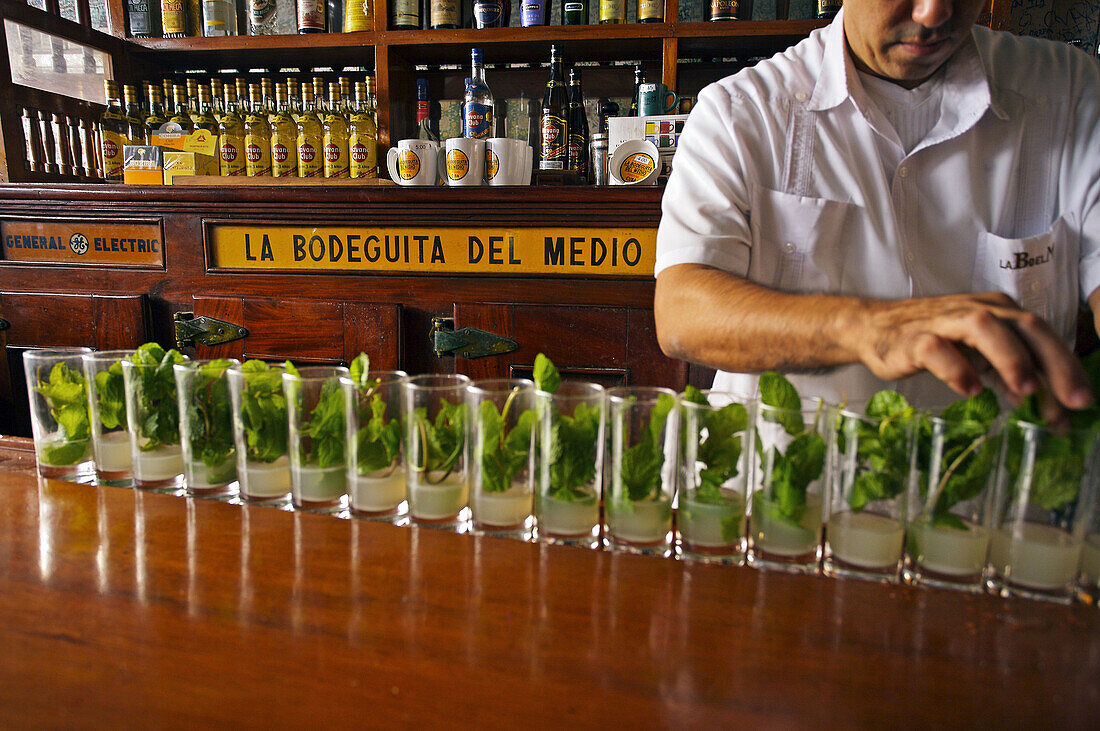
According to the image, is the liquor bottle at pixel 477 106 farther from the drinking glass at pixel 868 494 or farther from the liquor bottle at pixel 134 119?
the drinking glass at pixel 868 494

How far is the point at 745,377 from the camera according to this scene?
120 centimetres

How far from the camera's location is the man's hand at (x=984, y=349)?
0.57 meters

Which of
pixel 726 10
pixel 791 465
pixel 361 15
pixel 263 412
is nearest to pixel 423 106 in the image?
pixel 361 15

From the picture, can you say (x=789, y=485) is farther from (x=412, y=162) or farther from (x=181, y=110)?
(x=181, y=110)

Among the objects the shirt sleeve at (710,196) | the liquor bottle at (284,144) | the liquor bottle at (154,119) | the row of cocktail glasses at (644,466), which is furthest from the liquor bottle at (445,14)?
the row of cocktail glasses at (644,466)

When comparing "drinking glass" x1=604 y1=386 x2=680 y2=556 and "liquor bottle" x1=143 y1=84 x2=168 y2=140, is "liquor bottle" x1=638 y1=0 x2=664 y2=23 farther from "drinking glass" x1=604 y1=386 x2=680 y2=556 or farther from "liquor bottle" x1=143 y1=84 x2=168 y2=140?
"drinking glass" x1=604 y1=386 x2=680 y2=556

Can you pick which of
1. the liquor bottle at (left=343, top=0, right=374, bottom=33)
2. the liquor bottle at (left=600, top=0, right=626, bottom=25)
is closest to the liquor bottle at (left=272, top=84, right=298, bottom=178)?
the liquor bottle at (left=343, top=0, right=374, bottom=33)

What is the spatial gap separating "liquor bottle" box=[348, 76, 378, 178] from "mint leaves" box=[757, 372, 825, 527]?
195cm

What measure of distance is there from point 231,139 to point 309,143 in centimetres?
26

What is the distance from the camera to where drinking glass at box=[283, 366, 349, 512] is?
69 centimetres

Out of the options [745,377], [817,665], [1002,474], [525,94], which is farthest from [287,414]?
[525,94]

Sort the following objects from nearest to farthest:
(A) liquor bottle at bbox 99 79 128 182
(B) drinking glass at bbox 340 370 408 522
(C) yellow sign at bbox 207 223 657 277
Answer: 1. (B) drinking glass at bbox 340 370 408 522
2. (C) yellow sign at bbox 207 223 657 277
3. (A) liquor bottle at bbox 99 79 128 182

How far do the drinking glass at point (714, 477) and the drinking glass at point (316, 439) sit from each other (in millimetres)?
309

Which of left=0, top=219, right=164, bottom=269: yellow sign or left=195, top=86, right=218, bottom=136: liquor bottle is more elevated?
left=195, top=86, right=218, bottom=136: liquor bottle
